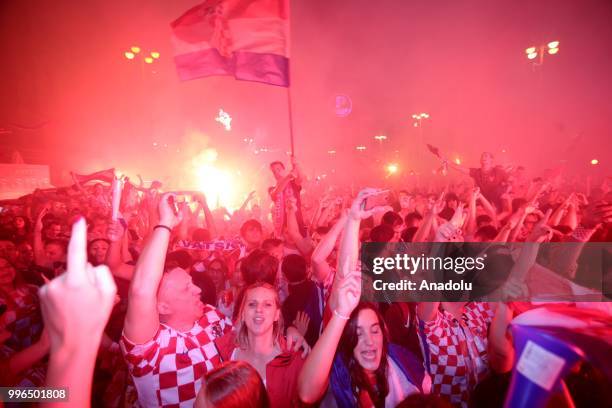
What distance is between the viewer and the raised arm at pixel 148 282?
1792mm

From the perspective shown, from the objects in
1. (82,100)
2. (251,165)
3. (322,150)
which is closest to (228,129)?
(251,165)

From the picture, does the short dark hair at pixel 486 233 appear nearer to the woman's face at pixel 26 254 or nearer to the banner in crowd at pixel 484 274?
the banner in crowd at pixel 484 274

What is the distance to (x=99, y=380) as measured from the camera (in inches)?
115

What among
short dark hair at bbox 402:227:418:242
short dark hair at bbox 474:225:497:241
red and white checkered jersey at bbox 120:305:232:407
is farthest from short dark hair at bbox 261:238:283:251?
short dark hair at bbox 474:225:497:241

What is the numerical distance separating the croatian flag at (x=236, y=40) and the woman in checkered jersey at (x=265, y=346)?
475cm

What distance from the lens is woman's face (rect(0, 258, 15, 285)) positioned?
3.07m

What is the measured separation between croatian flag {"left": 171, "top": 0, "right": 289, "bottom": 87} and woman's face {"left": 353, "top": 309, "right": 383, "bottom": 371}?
5011 mm

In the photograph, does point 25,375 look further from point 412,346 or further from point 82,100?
point 82,100

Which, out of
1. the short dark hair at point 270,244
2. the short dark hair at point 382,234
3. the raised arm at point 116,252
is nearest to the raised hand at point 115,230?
the raised arm at point 116,252

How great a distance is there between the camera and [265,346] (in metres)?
2.36

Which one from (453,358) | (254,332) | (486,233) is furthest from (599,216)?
(254,332)

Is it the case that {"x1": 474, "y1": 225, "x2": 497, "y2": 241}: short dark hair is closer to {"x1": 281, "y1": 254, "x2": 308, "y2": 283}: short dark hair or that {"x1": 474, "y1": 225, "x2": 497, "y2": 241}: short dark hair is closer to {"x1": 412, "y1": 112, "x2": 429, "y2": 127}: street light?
{"x1": 281, "y1": 254, "x2": 308, "y2": 283}: short dark hair

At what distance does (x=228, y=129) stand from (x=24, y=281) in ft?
149

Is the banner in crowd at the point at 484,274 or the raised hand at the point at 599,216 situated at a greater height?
the raised hand at the point at 599,216
